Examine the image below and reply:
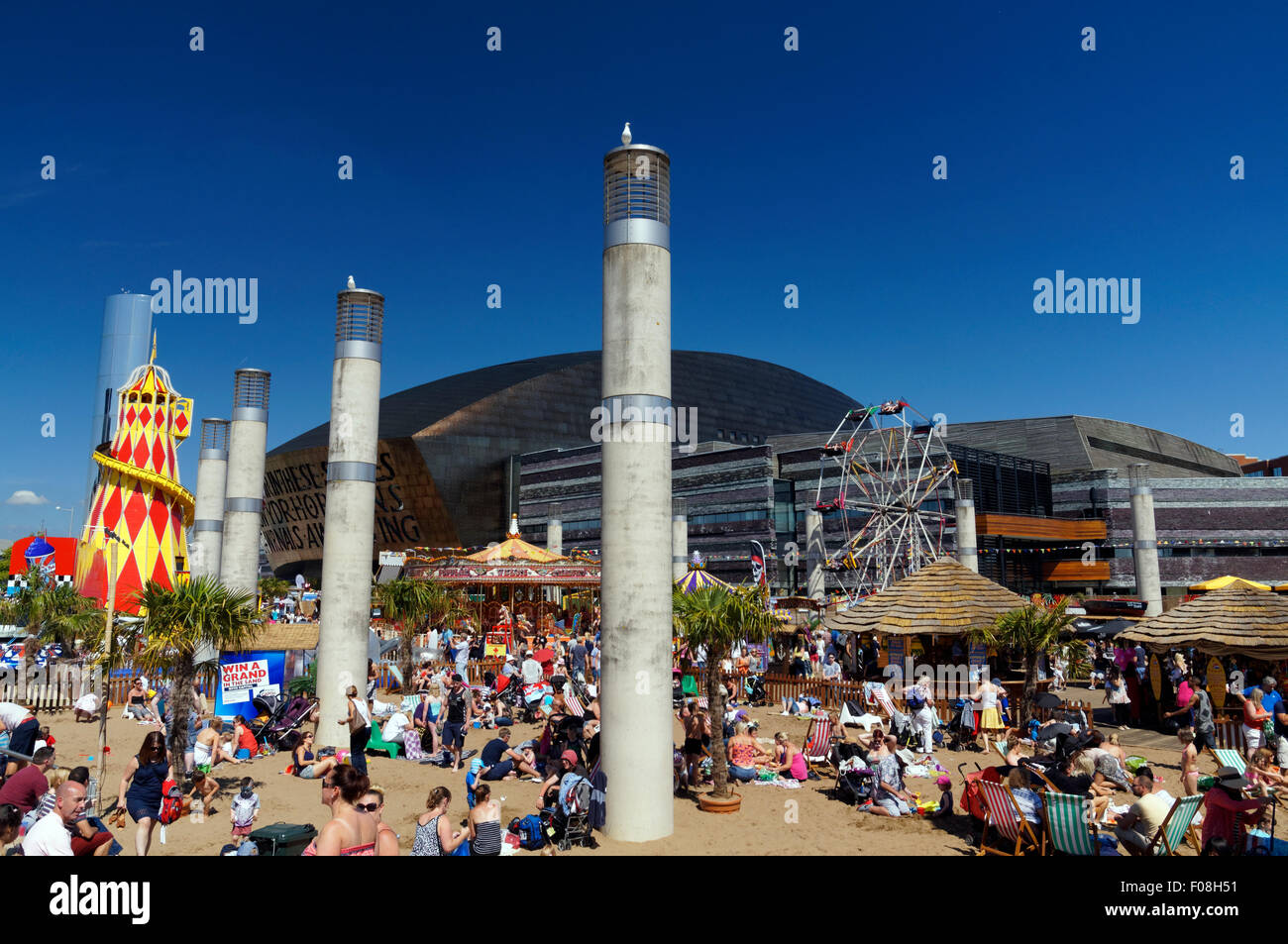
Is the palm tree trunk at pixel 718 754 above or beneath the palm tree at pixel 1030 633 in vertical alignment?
beneath

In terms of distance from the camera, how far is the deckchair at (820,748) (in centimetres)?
1452

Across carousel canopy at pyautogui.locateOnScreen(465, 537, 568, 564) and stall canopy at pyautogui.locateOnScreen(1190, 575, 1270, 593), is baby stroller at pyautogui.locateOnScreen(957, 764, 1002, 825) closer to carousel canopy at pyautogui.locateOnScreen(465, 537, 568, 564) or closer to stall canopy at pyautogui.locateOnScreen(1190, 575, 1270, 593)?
stall canopy at pyautogui.locateOnScreen(1190, 575, 1270, 593)

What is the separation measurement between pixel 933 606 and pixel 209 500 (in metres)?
25.1

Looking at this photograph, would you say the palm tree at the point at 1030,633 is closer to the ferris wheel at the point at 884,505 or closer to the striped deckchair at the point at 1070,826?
the striped deckchair at the point at 1070,826

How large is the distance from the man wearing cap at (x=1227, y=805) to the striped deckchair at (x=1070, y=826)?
1.03 metres

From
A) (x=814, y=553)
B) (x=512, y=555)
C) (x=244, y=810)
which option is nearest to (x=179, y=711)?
(x=244, y=810)

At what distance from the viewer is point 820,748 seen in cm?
1457

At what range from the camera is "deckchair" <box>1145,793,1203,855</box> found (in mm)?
8664

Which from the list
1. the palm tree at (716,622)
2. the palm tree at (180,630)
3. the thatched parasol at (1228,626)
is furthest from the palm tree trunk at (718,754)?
the thatched parasol at (1228,626)

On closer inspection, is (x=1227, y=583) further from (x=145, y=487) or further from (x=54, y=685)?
(x=145, y=487)

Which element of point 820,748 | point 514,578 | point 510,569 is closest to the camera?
point 820,748

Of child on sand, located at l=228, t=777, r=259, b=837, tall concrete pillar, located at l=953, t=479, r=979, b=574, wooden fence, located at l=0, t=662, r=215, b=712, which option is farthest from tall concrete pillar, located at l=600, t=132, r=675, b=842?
tall concrete pillar, located at l=953, t=479, r=979, b=574

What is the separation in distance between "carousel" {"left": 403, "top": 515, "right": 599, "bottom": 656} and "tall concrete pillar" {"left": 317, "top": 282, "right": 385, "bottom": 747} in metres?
18.0
